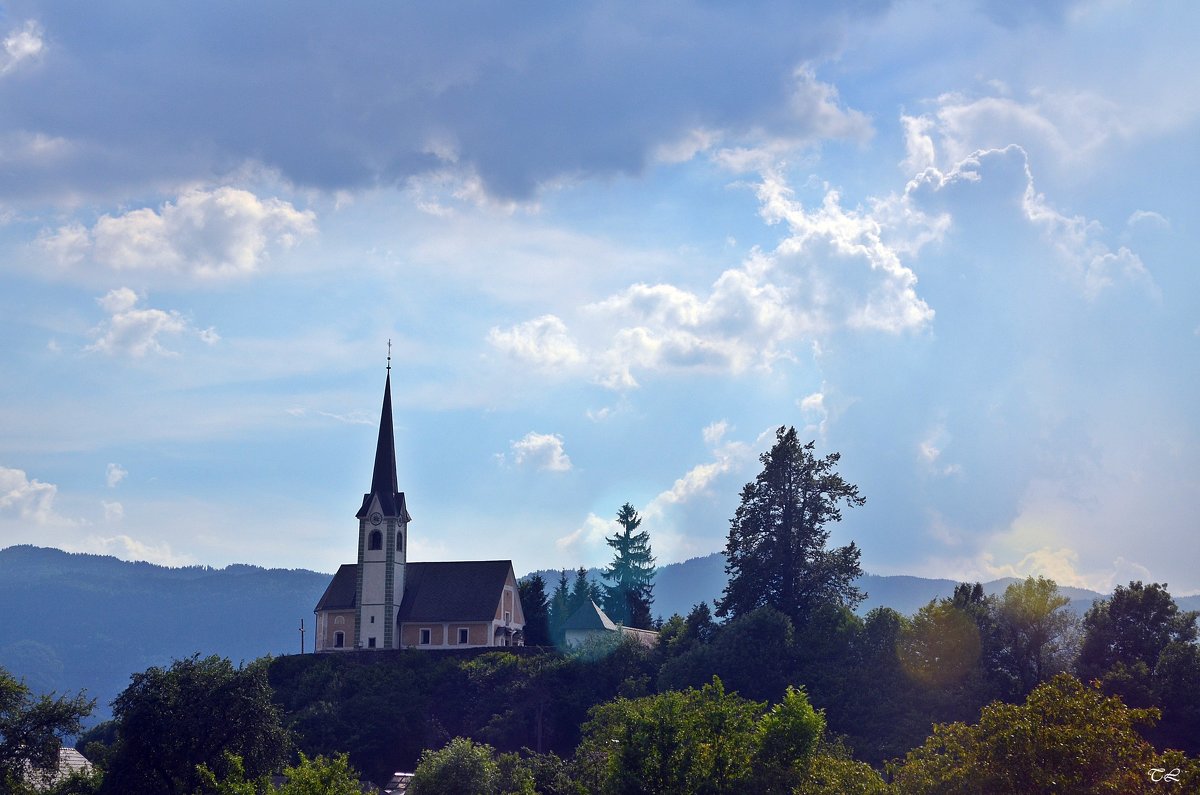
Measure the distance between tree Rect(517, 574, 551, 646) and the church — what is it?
9.55ft

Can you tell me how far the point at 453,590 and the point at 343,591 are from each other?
8259 millimetres

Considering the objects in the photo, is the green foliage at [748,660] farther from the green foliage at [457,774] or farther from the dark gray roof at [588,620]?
the green foliage at [457,774]

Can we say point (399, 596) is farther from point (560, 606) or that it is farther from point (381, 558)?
point (560, 606)

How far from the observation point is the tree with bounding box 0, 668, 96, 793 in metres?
51.4

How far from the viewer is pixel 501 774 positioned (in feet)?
165

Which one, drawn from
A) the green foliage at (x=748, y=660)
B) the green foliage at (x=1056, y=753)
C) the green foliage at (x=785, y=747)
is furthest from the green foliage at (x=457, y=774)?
the green foliage at (x=748, y=660)

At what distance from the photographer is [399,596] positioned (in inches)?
3600

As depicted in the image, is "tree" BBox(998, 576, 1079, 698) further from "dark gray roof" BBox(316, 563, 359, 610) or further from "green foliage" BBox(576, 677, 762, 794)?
"dark gray roof" BBox(316, 563, 359, 610)

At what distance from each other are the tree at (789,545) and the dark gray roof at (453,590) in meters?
21.3

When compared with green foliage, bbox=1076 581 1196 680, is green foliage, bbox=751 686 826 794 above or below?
below

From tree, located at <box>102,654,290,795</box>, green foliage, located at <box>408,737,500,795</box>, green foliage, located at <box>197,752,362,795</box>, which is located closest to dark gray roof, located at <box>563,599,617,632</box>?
tree, located at <box>102,654,290,795</box>

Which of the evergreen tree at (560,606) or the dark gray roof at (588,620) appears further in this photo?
the evergreen tree at (560,606)

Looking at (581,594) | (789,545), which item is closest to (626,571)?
(581,594)

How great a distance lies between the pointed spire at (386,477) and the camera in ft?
302
